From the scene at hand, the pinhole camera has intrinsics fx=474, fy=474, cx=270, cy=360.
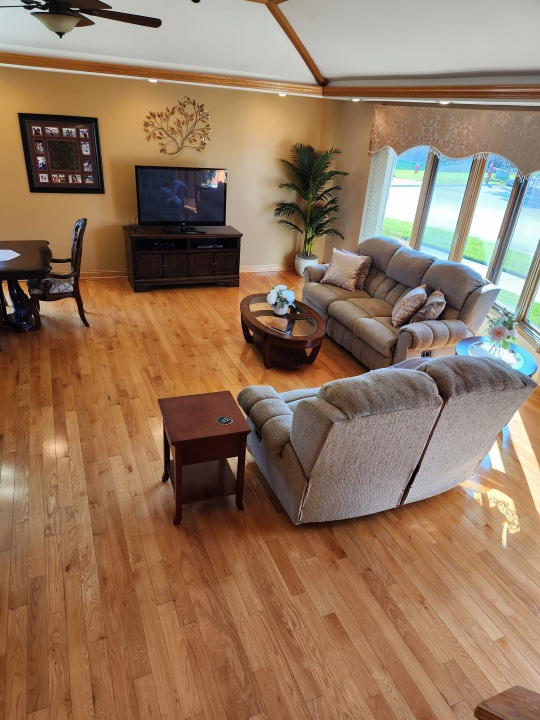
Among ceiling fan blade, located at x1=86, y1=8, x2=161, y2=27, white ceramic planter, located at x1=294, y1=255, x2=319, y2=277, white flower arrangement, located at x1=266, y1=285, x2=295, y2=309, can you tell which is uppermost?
ceiling fan blade, located at x1=86, y1=8, x2=161, y2=27

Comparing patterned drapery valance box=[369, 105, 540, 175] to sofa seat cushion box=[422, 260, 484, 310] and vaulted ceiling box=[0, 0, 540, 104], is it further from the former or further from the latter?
sofa seat cushion box=[422, 260, 484, 310]

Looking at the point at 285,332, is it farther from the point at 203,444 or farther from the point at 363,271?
the point at 203,444

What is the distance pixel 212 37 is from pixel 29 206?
2.79 metres

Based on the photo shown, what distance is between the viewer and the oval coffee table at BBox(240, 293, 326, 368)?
4.03 meters

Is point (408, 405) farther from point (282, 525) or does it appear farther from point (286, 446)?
point (282, 525)

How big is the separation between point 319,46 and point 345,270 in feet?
7.35

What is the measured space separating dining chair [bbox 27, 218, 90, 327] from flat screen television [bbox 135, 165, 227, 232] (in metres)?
1.37

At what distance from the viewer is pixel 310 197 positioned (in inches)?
250

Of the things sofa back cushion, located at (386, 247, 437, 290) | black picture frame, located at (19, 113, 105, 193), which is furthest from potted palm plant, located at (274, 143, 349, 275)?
black picture frame, located at (19, 113, 105, 193)

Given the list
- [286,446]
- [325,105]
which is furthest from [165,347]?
[325,105]

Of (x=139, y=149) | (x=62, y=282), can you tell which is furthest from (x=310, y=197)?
(x=62, y=282)

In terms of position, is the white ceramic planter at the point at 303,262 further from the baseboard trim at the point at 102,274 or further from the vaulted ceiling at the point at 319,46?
the baseboard trim at the point at 102,274

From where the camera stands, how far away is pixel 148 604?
2148mm

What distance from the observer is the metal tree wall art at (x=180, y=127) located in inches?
223
